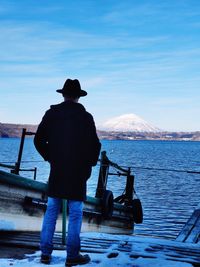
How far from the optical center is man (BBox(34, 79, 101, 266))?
4805mm

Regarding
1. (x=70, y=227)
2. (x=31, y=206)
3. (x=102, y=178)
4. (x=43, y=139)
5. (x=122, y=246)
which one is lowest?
(x=122, y=246)

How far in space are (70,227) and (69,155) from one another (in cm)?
89

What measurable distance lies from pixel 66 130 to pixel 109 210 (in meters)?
7.26

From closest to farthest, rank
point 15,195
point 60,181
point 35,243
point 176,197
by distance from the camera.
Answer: point 60,181, point 35,243, point 15,195, point 176,197

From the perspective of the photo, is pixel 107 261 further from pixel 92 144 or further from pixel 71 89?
pixel 71 89

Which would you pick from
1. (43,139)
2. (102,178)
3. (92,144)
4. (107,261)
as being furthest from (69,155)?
(102,178)

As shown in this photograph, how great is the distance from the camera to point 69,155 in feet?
15.8

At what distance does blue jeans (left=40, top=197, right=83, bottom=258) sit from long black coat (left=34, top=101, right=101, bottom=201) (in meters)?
0.13

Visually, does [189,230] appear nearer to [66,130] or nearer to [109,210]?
[109,210]

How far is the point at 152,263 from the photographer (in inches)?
193

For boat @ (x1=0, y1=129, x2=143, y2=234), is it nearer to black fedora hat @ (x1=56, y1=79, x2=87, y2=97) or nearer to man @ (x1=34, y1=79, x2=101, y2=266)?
man @ (x1=34, y1=79, x2=101, y2=266)

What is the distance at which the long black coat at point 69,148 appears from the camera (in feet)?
15.8

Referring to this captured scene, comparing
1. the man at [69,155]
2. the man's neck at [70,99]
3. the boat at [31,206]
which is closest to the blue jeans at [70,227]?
the man at [69,155]

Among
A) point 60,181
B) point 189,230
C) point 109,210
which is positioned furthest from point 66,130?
point 109,210
